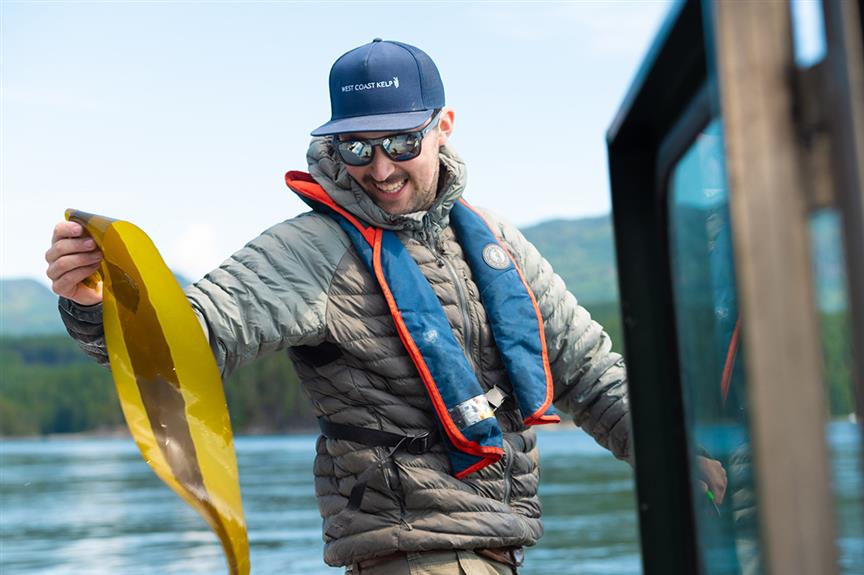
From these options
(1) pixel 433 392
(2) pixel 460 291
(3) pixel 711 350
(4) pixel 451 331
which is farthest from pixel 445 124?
(3) pixel 711 350

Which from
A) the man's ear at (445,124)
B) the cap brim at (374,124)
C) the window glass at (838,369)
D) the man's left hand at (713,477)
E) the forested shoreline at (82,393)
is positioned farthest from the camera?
the forested shoreline at (82,393)

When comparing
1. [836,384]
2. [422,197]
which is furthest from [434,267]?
[836,384]

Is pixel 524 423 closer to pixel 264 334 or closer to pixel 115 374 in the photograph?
pixel 264 334

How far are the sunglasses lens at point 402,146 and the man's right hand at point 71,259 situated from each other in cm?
73

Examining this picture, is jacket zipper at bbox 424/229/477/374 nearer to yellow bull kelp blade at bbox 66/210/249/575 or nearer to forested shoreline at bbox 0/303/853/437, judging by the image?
yellow bull kelp blade at bbox 66/210/249/575

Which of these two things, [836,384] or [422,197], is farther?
[422,197]

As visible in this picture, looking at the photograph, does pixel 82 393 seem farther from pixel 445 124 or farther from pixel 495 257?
pixel 495 257

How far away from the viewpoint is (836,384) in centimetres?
107

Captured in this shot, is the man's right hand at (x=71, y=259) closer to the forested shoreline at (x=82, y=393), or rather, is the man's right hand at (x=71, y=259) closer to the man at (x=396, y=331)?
the man at (x=396, y=331)

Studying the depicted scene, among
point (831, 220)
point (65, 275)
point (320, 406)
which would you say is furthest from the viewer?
point (320, 406)

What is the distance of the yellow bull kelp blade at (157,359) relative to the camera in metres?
2.79

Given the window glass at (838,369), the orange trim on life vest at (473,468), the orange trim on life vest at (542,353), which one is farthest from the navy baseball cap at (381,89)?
the window glass at (838,369)

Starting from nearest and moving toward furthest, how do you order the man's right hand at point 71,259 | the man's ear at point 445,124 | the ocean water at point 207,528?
the man's right hand at point 71,259 → the man's ear at point 445,124 → the ocean water at point 207,528

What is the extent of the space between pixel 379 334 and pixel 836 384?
2072 millimetres
